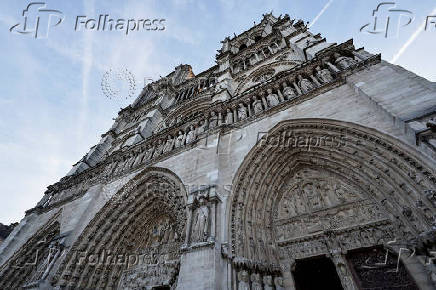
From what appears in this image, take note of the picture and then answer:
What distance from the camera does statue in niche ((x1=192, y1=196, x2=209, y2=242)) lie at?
3846 millimetres

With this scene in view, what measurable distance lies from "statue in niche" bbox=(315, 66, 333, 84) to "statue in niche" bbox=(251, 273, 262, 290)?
193 inches

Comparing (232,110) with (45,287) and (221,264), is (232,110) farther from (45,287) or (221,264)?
(45,287)

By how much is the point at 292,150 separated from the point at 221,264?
3210mm

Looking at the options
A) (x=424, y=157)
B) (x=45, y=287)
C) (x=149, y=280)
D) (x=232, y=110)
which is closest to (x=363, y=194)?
(x=424, y=157)

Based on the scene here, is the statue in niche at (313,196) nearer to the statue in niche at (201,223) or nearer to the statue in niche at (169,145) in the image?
the statue in niche at (201,223)

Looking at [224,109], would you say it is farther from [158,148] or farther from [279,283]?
[279,283]

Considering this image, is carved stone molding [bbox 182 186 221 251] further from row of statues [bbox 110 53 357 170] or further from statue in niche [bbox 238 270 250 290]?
row of statues [bbox 110 53 357 170]

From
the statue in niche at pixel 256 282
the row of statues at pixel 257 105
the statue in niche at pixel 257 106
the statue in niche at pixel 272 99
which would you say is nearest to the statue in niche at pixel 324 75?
the row of statues at pixel 257 105

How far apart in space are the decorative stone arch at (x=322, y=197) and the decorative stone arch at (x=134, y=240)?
72.0 inches

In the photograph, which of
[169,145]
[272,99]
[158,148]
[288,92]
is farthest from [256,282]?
[158,148]

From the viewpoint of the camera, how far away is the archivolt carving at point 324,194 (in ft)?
10.8

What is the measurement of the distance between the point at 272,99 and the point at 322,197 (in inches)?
132

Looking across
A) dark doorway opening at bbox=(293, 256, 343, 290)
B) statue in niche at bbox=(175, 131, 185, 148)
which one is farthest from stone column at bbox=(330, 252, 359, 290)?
statue in niche at bbox=(175, 131, 185, 148)

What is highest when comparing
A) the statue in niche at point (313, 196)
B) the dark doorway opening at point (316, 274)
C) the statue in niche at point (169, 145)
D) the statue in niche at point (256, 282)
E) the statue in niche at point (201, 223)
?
the statue in niche at point (169, 145)
